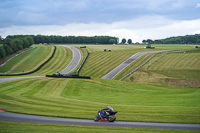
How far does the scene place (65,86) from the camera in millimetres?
47250

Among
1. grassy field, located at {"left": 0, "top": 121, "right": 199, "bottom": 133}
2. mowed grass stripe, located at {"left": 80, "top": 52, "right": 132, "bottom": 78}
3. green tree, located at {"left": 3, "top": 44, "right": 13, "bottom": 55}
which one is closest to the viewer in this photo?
grassy field, located at {"left": 0, "top": 121, "right": 199, "bottom": 133}

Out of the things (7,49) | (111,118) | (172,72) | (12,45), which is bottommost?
(172,72)

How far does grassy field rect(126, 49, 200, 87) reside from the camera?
56.8m

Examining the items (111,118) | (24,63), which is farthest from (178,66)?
(24,63)

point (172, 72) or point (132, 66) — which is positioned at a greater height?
point (132, 66)

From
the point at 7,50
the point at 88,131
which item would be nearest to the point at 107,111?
the point at 88,131

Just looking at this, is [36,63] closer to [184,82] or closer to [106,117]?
[184,82]

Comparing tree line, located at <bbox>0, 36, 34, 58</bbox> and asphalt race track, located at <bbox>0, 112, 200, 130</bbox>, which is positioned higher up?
tree line, located at <bbox>0, 36, 34, 58</bbox>

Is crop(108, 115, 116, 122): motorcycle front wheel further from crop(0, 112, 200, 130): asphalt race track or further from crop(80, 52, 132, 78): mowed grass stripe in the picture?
crop(80, 52, 132, 78): mowed grass stripe

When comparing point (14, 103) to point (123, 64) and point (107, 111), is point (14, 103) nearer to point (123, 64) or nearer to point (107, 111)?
point (107, 111)

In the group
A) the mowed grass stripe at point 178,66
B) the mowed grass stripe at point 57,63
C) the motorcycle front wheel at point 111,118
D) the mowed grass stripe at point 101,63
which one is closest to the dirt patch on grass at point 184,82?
the mowed grass stripe at point 178,66

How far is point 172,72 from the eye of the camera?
64.8 m

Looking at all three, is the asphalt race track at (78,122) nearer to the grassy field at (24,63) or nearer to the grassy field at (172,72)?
the grassy field at (172,72)

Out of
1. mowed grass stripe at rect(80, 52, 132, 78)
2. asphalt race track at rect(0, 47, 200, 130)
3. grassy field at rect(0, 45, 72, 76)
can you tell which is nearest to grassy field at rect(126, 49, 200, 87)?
mowed grass stripe at rect(80, 52, 132, 78)
